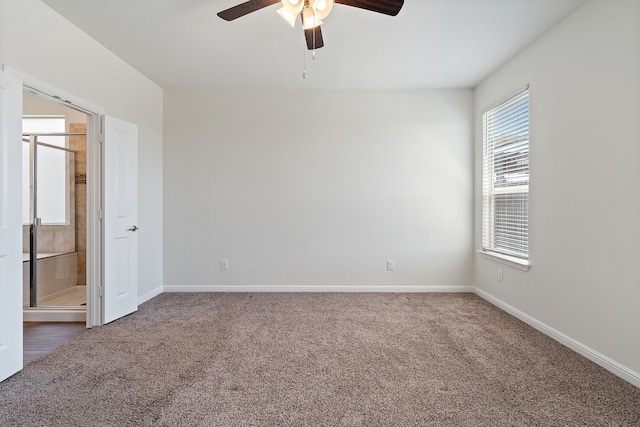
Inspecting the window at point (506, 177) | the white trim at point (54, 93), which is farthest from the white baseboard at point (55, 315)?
the window at point (506, 177)

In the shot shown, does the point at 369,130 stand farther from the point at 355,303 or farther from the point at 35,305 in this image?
the point at 35,305

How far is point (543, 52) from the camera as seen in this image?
2787 mm

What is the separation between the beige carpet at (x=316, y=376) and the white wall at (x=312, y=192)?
3.29ft

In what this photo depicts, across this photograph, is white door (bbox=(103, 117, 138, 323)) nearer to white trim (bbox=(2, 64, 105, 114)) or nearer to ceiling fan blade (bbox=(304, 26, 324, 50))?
white trim (bbox=(2, 64, 105, 114))

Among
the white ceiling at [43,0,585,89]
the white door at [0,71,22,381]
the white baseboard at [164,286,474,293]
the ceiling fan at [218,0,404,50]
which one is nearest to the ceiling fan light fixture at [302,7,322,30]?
the ceiling fan at [218,0,404,50]

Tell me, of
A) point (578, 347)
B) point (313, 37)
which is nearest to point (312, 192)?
point (313, 37)

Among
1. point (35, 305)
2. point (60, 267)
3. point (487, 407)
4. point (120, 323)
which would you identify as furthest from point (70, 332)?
point (487, 407)

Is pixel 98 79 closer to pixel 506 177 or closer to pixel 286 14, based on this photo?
pixel 286 14

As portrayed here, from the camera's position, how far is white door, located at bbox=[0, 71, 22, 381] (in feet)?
6.63

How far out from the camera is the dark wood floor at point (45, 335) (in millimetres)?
2465

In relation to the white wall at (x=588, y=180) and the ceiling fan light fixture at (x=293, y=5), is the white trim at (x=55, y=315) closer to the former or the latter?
the ceiling fan light fixture at (x=293, y=5)

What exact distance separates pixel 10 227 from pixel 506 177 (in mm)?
4447

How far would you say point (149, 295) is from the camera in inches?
151

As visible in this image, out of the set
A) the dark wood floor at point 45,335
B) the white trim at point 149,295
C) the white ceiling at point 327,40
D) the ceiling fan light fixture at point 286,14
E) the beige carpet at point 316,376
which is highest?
the white ceiling at point 327,40
